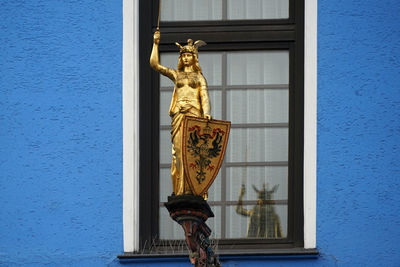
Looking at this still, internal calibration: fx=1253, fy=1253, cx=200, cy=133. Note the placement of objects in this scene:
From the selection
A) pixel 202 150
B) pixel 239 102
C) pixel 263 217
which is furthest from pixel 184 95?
pixel 263 217

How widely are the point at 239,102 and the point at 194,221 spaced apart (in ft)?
7.55

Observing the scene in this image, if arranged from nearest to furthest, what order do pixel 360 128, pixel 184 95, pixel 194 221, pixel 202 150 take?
pixel 194 221 → pixel 202 150 → pixel 184 95 → pixel 360 128

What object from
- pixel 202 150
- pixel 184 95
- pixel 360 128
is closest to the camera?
pixel 202 150

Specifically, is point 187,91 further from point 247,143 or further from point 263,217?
point 263,217

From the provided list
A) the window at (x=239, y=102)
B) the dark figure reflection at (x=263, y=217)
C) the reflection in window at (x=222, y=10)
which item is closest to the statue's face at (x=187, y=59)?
the window at (x=239, y=102)

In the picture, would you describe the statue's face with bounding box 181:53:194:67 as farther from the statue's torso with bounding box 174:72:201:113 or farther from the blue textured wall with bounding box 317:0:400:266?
the blue textured wall with bounding box 317:0:400:266

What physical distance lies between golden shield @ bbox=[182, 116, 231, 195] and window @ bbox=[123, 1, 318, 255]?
5.88 feet

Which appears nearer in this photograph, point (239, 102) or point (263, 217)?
point (263, 217)

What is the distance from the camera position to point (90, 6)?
11.2 meters

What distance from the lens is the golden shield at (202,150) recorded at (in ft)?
30.7

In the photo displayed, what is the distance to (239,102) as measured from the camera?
449 inches

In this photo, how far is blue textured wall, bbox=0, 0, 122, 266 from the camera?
1088 cm

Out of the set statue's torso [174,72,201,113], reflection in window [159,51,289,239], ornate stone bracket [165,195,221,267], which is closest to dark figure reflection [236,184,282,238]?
reflection in window [159,51,289,239]

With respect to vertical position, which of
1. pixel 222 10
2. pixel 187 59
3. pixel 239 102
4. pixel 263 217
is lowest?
pixel 263 217
